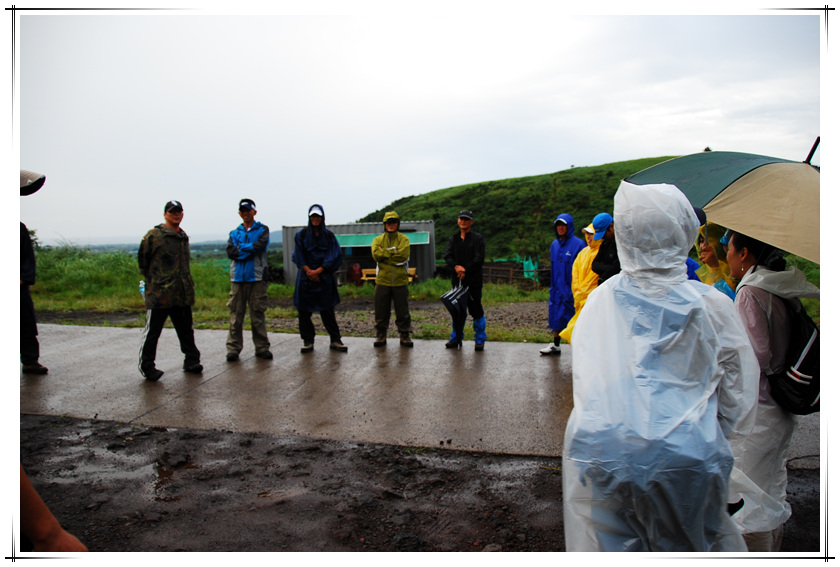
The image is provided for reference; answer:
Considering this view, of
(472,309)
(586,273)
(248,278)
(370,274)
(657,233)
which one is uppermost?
(657,233)

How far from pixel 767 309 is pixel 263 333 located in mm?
5622

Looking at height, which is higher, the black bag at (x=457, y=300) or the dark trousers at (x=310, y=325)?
the black bag at (x=457, y=300)

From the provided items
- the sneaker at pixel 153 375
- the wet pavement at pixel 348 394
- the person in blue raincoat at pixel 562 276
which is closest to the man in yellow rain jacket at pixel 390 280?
the wet pavement at pixel 348 394

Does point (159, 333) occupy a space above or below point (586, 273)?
below

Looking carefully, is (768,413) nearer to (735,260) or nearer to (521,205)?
(735,260)

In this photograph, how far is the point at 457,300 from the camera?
7090 mm

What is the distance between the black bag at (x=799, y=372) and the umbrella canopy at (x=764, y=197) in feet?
1.11

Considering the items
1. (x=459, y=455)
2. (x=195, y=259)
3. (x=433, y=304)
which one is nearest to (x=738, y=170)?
(x=459, y=455)

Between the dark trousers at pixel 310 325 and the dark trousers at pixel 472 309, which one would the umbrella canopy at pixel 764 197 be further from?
the dark trousers at pixel 310 325

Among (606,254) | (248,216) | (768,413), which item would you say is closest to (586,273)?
(606,254)

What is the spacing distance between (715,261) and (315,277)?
4907 mm

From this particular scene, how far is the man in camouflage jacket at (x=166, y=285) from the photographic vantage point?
233 inches

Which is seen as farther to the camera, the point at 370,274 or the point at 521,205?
the point at 521,205

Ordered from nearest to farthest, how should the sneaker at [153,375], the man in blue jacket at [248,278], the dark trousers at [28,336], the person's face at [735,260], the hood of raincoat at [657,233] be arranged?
the hood of raincoat at [657,233] < the person's face at [735,260] < the sneaker at [153,375] < the dark trousers at [28,336] < the man in blue jacket at [248,278]
